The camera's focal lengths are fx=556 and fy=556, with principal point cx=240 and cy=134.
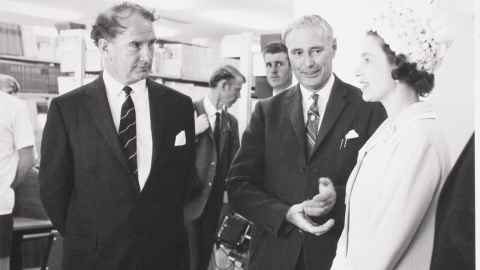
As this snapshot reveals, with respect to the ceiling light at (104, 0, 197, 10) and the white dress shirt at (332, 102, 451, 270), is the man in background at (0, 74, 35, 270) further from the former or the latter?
the ceiling light at (104, 0, 197, 10)

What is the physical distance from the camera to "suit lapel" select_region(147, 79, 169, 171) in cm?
197

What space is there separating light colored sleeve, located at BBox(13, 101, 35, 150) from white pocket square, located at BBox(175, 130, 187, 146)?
1409 mm

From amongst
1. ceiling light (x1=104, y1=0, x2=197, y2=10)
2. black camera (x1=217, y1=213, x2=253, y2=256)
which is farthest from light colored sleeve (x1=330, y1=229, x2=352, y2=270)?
ceiling light (x1=104, y1=0, x2=197, y2=10)

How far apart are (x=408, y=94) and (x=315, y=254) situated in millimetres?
652

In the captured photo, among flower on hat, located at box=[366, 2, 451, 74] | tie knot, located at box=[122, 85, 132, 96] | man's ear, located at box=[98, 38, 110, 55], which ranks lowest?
tie knot, located at box=[122, 85, 132, 96]

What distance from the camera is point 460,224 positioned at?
0.96 metres

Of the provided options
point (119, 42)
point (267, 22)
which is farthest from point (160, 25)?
point (119, 42)

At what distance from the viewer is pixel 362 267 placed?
1.34 metres

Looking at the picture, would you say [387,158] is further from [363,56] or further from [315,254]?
[315,254]

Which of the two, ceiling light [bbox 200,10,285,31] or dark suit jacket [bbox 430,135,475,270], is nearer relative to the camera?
dark suit jacket [bbox 430,135,475,270]

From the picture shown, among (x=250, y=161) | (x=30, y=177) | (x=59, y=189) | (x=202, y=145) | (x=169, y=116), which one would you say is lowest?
(x=30, y=177)

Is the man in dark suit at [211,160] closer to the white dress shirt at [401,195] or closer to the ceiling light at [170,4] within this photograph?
the white dress shirt at [401,195]

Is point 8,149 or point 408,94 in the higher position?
point 408,94

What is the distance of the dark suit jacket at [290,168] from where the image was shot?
6.04 ft
